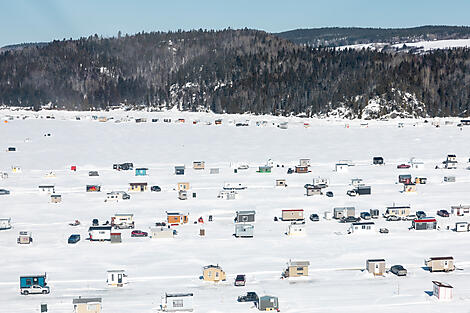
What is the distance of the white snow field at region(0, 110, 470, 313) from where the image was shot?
106 ft

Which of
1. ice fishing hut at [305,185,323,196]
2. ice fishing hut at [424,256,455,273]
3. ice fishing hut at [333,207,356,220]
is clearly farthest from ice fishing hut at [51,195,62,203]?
ice fishing hut at [424,256,455,273]

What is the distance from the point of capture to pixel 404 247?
40.3 meters

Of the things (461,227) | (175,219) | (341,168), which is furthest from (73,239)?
(341,168)

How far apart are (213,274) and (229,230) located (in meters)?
10.9

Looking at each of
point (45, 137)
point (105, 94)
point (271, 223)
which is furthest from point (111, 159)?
point (105, 94)

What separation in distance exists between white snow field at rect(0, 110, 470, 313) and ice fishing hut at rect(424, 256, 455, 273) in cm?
48

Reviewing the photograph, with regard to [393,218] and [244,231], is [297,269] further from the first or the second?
[393,218]

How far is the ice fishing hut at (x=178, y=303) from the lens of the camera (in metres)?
29.8

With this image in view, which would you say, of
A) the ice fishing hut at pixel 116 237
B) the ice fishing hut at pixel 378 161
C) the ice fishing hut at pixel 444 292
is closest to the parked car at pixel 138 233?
the ice fishing hut at pixel 116 237

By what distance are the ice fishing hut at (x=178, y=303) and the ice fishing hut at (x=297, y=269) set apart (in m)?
6.20

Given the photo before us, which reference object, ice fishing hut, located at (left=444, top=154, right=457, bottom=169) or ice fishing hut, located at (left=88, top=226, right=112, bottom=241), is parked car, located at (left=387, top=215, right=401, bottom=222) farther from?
ice fishing hut, located at (left=444, top=154, right=457, bottom=169)

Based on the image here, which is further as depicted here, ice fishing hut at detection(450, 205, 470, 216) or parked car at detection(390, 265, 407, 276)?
ice fishing hut at detection(450, 205, 470, 216)

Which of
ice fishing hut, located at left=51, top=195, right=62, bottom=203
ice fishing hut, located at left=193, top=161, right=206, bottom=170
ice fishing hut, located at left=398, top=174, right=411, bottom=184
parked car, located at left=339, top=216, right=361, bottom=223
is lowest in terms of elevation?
parked car, located at left=339, top=216, right=361, bottom=223

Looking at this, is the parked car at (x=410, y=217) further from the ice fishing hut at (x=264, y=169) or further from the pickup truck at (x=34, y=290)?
the pickup truck at (x=34, y=290)
